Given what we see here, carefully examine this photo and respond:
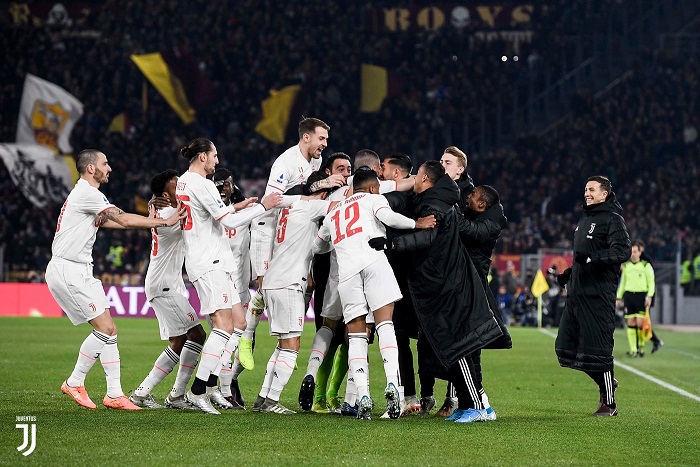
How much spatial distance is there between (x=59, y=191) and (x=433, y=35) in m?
19.0

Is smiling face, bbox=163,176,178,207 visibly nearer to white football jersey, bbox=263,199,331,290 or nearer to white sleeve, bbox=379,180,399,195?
white football jersey, bbox=263,199,331,290

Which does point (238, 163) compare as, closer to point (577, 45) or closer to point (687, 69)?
point (577, 45)

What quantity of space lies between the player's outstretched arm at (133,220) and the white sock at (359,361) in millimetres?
1876

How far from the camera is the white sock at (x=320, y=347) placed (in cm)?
1025

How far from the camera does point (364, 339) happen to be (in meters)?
9.66

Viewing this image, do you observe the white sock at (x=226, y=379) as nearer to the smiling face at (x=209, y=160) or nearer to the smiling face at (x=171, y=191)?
the smiling face at (x=171, y=191)

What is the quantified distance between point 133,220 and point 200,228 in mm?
624

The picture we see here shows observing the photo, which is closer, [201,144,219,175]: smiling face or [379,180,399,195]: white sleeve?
[201,144,219,175]: smiling face

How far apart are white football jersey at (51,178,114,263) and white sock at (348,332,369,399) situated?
8.55 feet

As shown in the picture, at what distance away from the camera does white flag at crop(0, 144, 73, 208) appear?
107 ft

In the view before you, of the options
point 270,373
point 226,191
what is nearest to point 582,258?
point 270,373

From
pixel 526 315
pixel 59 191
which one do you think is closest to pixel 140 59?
pixel 59 191

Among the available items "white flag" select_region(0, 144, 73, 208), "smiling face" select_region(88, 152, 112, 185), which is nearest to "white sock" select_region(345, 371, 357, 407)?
"smiling face" select_region(88, 152, 112, 185)

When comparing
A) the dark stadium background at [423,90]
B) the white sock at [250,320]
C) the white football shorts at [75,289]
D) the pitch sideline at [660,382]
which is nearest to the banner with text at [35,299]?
the dark stadium background at [423,90]
